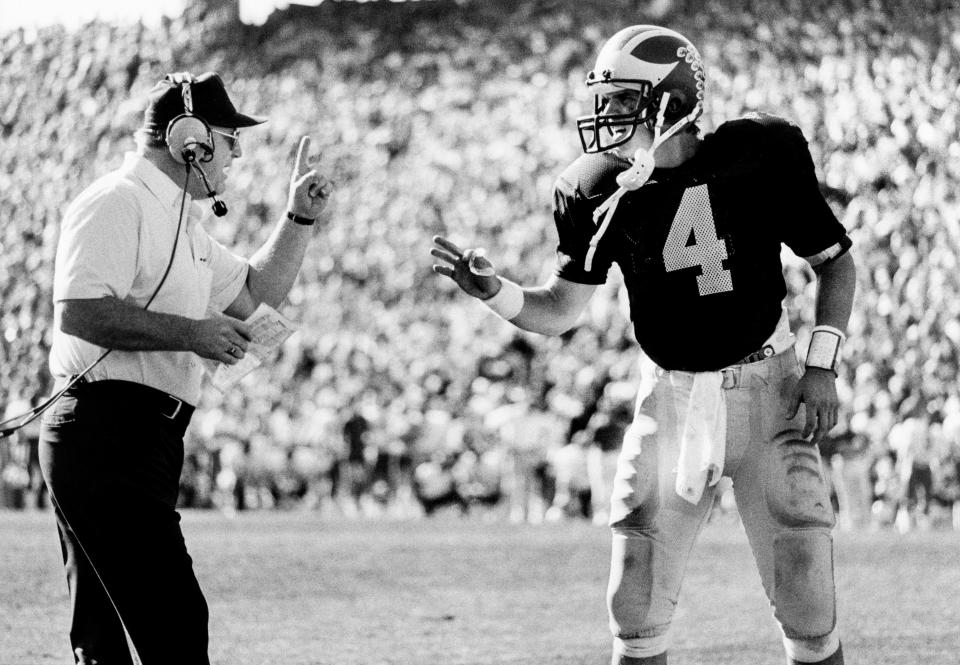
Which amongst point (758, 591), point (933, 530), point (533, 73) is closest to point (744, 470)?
point (758, 591)

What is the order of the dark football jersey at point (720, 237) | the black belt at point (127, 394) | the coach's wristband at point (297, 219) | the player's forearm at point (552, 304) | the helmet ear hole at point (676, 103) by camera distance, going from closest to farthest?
1. the black belt at point (127, 394)
2. the dark football jersey at point (720, 237)
3. the helmet ear hole at point (676, 103)
4. the player's forearm at point (552, 304)
5. the coach's wristband at point (297, 219)

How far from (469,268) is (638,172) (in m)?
0.59

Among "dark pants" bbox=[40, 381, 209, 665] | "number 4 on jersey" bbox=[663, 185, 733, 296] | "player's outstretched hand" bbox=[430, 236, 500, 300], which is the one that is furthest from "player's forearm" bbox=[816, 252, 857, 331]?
"dark pants" bbox=[40, 381, 209, 665]

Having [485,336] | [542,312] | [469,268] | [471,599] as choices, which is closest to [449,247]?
[469,268]

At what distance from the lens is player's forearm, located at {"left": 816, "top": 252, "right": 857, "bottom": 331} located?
4.72 metres

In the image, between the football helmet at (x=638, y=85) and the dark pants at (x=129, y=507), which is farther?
the football helmet at (x=638, y=85)

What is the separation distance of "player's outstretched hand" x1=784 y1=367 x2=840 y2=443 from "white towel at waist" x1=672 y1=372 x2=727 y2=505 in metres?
0.20

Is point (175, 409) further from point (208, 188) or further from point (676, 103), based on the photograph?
point (676, 103)

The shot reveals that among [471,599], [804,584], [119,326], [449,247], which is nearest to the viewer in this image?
[119,326]

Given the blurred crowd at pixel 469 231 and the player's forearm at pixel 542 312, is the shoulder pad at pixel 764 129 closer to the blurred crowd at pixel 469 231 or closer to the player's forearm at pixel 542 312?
the player's forearm at pixel 542 312

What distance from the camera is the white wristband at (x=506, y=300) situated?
488cm

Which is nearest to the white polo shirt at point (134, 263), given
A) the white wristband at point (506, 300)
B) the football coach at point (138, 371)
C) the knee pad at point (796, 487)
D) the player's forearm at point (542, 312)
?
the football coach at point (138, 371)

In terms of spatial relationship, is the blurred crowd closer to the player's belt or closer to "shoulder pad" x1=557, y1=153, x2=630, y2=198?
the player's belt

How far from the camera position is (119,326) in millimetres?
4262
